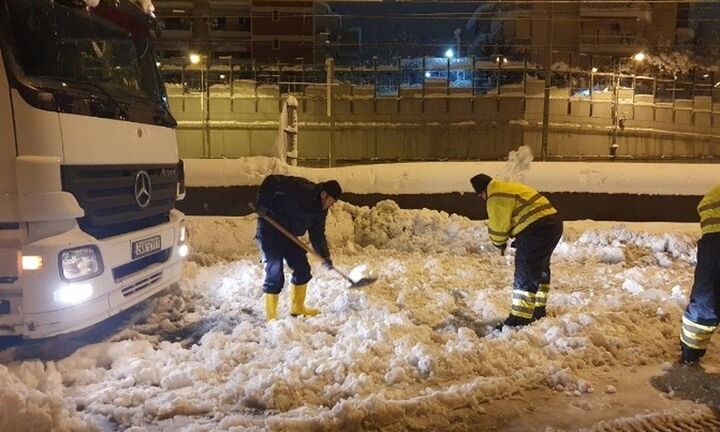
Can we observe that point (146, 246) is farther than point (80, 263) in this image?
Yes

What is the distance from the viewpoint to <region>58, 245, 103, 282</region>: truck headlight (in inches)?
176

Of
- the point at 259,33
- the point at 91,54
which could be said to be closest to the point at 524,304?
the point at 91,54

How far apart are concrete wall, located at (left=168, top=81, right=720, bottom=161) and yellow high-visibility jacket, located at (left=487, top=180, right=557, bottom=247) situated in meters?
14.4


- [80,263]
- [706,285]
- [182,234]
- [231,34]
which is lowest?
[706,285]

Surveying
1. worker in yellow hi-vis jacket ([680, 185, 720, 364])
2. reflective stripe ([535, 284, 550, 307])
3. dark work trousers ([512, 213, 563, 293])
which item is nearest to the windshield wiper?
dark work trousers ([512, 213, 563, 293])

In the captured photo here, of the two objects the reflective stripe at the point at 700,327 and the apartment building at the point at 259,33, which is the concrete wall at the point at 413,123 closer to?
the apartment building at the point at 259,33

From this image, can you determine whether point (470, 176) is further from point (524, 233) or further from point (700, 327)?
point (700, 327)

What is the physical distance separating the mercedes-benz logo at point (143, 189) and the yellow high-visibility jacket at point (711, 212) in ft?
14.3

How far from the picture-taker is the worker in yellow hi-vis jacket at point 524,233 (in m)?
5.79

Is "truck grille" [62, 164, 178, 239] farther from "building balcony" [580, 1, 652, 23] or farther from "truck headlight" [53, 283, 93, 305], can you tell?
"building balcony" [580, 1, 652, 23]

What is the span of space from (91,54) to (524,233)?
Answer: 3.92 meters

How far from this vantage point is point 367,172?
10203mm

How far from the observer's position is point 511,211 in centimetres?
589

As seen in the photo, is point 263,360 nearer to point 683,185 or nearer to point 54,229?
point 54,229
